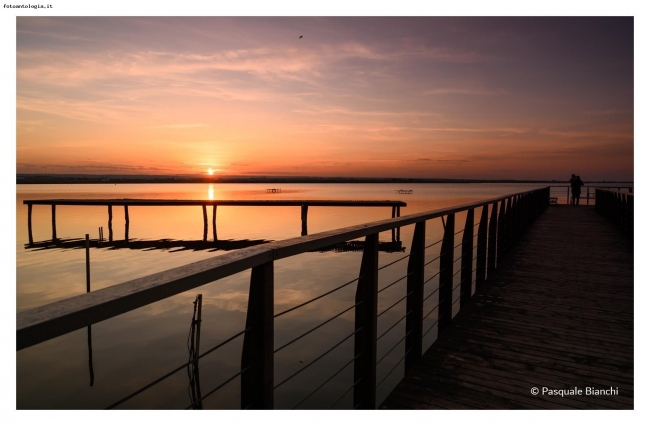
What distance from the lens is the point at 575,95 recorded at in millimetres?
15164

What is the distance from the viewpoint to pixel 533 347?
11.0 ft

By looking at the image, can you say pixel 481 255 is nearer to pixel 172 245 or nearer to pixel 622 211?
pixel 622 211

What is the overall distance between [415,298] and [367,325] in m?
0.96

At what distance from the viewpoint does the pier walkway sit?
8.47 feet

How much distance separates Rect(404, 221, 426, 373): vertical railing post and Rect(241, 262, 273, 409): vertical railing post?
5.55 feet

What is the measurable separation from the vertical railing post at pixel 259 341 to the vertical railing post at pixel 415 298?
1691 millimetres

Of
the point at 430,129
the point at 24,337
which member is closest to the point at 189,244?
the point at 430,129

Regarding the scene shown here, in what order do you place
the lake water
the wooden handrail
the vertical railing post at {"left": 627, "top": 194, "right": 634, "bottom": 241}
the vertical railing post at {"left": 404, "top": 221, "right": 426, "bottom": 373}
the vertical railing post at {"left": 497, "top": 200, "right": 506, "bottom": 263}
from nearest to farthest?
the wooden handrail → the vertical railing post at {"left": 404, "top": 221, "right": 426, "bottom": 373} → the lake water → the vertical railing post at {"left": 497, "top": 200, "right": 506, "bottom": 263} → the vertical railing post at {"left": 627, "top": 194, "right": 634, "bottom": 241}

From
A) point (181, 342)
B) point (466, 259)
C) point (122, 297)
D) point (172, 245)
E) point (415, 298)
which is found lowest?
point (181, 342)

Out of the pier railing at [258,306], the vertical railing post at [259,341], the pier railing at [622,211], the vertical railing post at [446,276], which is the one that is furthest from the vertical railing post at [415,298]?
the pier railing at [622,211]

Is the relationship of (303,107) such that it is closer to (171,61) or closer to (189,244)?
(189,244)

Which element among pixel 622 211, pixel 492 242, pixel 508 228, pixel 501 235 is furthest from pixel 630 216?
Answer: pixel 492 242

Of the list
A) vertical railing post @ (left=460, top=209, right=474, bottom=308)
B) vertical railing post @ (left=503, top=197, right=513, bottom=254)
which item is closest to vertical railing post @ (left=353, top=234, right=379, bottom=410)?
vertical railing post @ (left=460, top=209, right=474, bottom=308)

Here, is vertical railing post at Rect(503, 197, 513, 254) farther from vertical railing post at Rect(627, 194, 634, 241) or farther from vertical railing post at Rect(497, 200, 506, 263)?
vertical railing post at Rect(627, 194, 634, 241)
